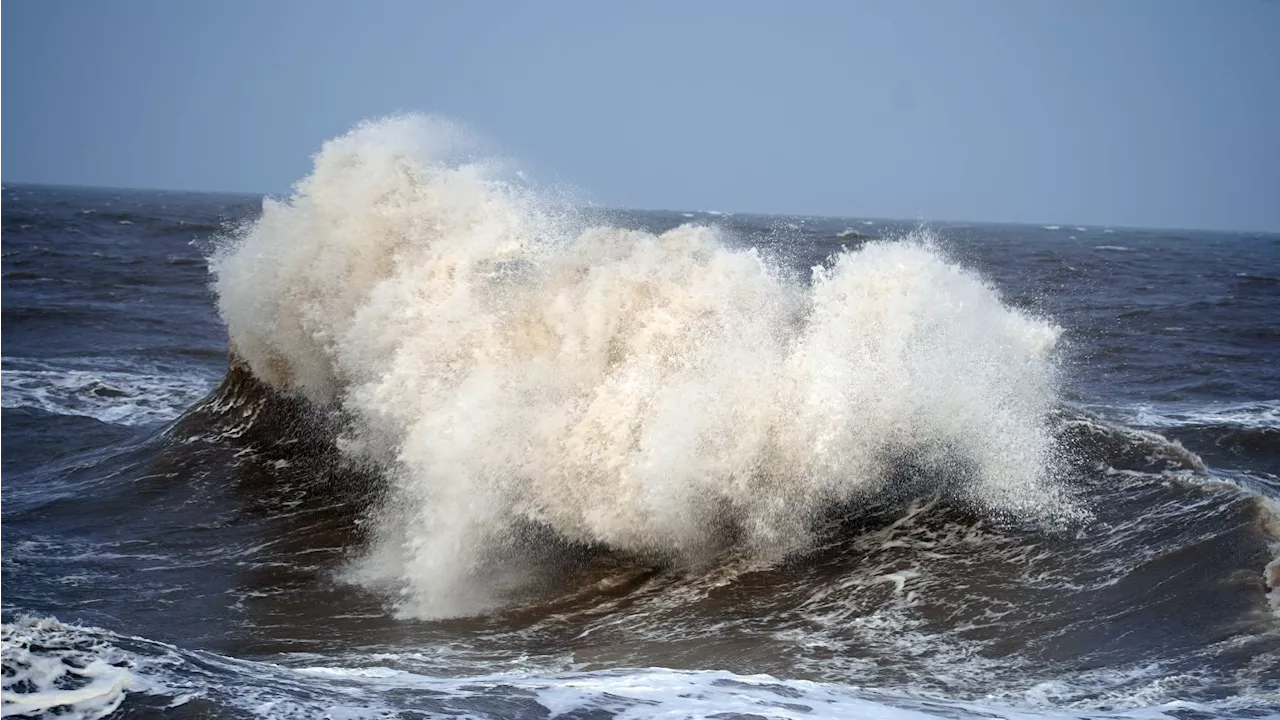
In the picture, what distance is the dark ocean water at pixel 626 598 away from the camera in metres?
4.84

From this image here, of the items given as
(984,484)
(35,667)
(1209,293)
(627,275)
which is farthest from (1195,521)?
(1209,293)

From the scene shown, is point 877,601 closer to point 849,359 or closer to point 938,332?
point 849,359

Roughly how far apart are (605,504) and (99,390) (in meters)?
8.56

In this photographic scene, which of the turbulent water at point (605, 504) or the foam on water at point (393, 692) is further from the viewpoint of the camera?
the turbulent water at point (605, 504)

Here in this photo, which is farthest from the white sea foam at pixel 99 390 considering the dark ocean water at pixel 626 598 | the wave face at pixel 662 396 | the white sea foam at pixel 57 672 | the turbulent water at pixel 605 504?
the white sea foam at pixel 57 672

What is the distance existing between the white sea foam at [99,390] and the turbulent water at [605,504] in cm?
87

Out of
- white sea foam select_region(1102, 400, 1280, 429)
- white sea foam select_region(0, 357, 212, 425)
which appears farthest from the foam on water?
white sea foam select_region(0, 357, 212, 425)

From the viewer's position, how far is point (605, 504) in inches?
284

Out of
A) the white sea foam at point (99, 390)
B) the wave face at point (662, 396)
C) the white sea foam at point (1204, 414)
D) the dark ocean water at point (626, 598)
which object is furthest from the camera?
the white sea foam at point (99, 390)

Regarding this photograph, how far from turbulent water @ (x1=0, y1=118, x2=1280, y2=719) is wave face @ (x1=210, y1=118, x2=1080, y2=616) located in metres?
0.02

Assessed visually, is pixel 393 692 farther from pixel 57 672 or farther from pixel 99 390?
A: pixel 99 390

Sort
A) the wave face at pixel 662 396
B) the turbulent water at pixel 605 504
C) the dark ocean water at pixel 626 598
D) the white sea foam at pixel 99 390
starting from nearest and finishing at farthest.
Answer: the dark ocean water at pixel 626 598
the turbulent water at pixel 605 504
the wave face at pixel 662 396
the white sea foam at pixel 99 390

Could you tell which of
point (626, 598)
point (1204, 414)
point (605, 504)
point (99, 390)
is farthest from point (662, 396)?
point (99, 390)

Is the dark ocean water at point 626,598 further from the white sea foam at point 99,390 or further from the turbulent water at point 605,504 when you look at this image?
the white sea foam at point 99,390
